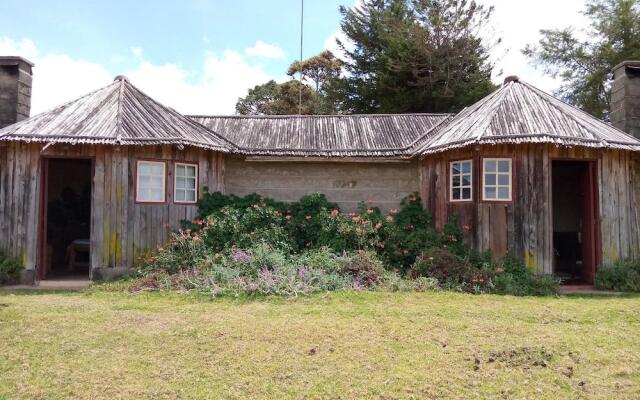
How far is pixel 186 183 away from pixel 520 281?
766 centimetres

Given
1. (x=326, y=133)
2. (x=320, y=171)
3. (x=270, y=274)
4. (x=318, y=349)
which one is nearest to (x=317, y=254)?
(x=270, y=274)

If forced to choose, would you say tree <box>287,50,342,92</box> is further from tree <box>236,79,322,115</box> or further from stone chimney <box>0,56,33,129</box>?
stone chimney <box>0,56,33,129</box>

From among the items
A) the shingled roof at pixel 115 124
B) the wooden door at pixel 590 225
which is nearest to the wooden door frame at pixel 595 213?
the wooden door at pixel 590 225

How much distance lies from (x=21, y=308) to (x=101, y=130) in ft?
13.5

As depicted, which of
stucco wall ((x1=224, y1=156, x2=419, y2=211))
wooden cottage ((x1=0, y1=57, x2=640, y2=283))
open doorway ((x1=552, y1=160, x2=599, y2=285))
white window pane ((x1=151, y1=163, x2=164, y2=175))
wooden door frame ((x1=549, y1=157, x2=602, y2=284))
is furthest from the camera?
open doorway ((x1=552, y1=160, x2=599, y2=285))

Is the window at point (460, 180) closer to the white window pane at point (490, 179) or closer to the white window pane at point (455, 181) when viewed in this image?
the white window pane at point (455, 181)

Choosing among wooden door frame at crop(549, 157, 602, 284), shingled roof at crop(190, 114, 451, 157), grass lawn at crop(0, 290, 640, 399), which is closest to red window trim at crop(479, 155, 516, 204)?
wooden door frame at crop(549, 157, 602, 284)

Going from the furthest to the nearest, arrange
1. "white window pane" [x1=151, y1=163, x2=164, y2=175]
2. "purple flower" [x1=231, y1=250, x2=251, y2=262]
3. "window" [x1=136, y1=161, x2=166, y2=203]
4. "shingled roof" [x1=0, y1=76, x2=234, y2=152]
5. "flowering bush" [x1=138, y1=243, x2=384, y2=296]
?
"white window pane" [x1=151, y1=163, x2=164, y2=175] → "window" [x1=136, y1=161, x2=166, y2=203] → "shingled roof" [x1=0, y1=76, x2=234, y2=152] → "purple flower" [x1=231, y1=250, x2=251, y2=262] → "flowering bush" [x1=138, y1=243, x2=384, y2=296]

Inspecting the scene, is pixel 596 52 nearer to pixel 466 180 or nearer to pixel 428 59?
pixel 428 59

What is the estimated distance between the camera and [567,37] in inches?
1005

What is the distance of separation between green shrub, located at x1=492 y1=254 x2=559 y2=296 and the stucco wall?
357cm

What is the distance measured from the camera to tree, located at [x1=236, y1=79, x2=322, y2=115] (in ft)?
103

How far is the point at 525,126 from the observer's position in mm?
9391

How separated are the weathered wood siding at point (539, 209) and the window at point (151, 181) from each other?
22.2ft
